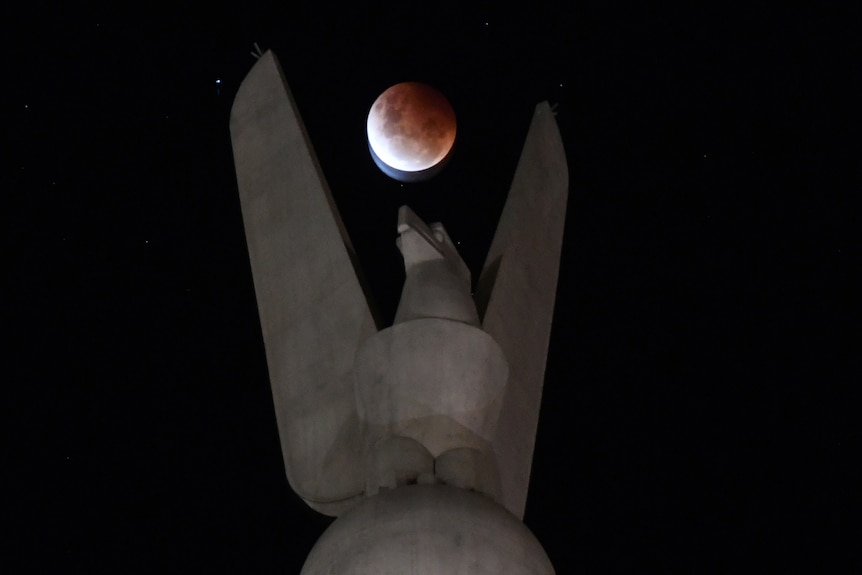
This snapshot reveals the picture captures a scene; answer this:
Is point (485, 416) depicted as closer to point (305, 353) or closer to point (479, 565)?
point (479, 565)

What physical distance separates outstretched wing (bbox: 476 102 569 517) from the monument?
2 cm

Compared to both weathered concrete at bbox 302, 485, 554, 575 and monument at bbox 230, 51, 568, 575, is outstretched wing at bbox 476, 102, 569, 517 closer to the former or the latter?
monument at bbox 230, 51, 568, 575

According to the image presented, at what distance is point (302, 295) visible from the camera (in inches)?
307

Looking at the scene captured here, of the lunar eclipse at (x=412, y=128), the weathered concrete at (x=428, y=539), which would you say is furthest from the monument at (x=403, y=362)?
the lunar eclipse at (x=412, y=128)

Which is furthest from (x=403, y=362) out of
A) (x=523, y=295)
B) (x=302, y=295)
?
(x=523, y=295)

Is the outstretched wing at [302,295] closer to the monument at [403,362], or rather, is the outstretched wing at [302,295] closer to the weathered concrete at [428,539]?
the monument at [403,362]

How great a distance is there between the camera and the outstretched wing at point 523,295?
7.24 metres

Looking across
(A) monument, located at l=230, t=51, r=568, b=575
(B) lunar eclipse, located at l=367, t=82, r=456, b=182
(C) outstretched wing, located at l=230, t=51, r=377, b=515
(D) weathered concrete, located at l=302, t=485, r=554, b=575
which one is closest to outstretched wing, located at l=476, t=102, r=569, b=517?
(A) monument, located at l=230, t=51, r=568, b=575

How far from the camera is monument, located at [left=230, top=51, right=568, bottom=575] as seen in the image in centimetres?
504

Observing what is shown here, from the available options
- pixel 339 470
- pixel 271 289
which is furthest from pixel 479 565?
pixel 271 289

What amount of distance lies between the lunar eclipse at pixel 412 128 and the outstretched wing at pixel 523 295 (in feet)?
2.48

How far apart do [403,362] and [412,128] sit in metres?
3.84

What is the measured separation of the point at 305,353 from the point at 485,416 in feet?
6.19

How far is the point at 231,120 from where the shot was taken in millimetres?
9727
